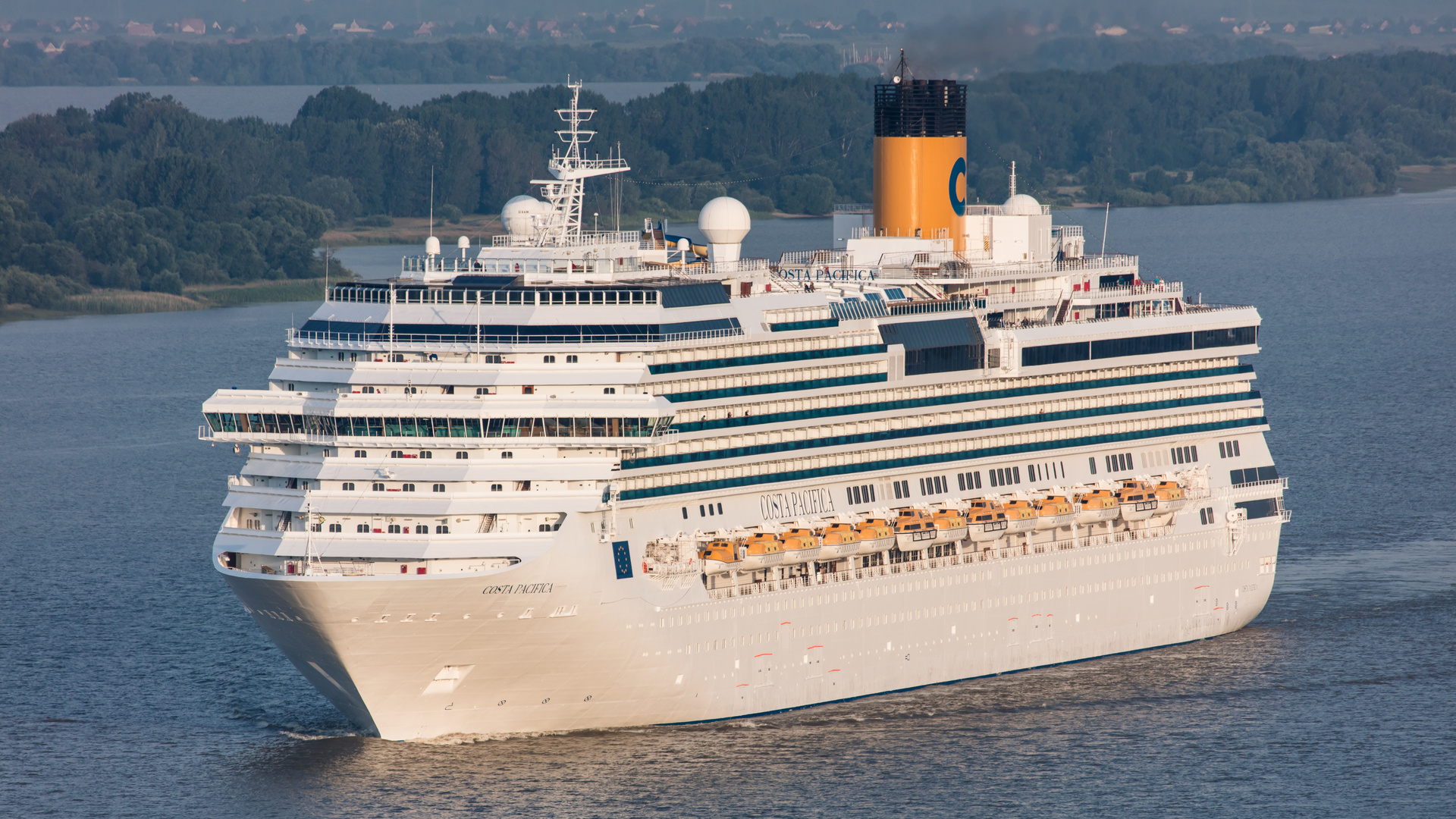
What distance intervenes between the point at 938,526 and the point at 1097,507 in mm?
5286

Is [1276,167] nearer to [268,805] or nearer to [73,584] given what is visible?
[73,584]

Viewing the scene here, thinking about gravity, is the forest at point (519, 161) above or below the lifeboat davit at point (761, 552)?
above

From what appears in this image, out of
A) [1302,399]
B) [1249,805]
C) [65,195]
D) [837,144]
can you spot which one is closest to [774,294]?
[1249,805]

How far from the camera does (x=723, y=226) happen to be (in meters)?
49.9

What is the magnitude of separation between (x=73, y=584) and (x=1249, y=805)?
33675 millimetres

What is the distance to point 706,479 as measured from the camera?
4353 cm

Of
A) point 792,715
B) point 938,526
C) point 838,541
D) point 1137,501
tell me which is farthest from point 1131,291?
point 792,715

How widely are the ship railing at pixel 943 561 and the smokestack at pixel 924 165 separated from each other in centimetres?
1050

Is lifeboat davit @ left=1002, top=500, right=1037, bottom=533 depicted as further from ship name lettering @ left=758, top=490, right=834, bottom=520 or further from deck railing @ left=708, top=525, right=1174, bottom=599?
ship name lettering @ left=758, top=490, right=834, bottom=520

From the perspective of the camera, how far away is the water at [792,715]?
40406 millimetres

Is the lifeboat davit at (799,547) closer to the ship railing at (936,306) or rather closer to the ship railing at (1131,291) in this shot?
the ship railing at (936,306)

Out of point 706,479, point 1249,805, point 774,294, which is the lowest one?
point 1249,805

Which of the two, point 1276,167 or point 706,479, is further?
point 1276,167

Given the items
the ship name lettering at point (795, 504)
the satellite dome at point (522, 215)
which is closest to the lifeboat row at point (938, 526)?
the ship name lettering at point (795, 504)
